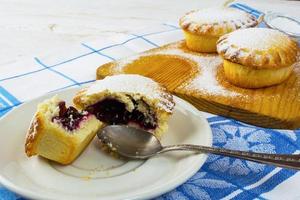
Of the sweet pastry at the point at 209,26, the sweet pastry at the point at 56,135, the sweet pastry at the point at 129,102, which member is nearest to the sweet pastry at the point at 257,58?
the sweet pastry at the point at 209,26

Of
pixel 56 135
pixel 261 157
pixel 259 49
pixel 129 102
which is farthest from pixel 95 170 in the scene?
pixel 259 49

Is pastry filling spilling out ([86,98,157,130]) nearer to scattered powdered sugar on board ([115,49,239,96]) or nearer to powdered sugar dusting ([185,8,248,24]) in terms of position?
scattered powdered sugar on board ([115,49,239,96])

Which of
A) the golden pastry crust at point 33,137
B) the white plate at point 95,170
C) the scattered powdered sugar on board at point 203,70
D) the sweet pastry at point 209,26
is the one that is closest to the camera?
the white plate at point 95,170

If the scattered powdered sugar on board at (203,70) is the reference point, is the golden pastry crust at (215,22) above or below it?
above

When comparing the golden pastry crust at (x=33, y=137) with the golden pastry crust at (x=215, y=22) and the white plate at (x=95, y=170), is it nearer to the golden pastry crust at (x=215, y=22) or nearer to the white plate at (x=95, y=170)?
the white plate at (x=95, y=170)

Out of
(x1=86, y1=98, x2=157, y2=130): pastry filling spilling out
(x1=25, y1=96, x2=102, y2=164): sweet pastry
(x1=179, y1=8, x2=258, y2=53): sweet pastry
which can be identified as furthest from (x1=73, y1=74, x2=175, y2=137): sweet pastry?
(x1=179, y1=8, x2=258, y2=53): sweet pastry

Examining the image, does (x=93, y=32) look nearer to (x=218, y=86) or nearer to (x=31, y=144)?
(x=218, y=86)
